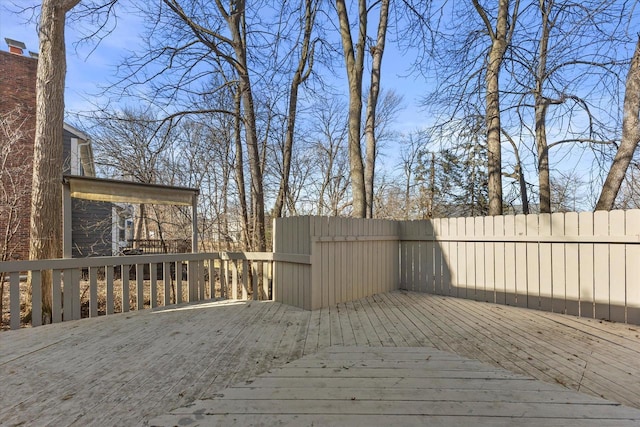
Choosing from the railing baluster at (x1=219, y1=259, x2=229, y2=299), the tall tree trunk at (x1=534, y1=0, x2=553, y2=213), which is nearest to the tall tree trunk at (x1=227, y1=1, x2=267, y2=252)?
the railing baluster at (x1=219, y1=259, x2=229, y2=299)

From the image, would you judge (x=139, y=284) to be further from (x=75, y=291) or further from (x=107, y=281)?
(x=75, y=291)

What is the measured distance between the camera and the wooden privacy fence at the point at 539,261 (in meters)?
3.55

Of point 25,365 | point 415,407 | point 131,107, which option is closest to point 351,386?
point 415,407

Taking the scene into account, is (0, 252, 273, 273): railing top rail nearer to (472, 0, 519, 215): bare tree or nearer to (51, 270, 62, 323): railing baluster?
(51, 270, 62, 323): railing baluster

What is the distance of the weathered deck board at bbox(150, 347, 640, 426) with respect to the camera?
64.4 inches

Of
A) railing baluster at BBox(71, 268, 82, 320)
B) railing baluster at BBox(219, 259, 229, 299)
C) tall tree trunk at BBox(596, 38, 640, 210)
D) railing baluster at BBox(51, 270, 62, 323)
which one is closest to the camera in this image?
railing baluster at BBox(51, 270, 62, 323)

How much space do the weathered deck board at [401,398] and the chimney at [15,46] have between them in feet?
41.4

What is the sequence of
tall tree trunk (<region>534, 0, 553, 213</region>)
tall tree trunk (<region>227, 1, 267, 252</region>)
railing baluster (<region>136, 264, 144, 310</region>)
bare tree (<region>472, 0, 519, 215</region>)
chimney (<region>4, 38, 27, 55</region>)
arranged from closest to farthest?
railing baluster (<region>136, 264, 144, 310</region>) < tall tree trunk (<region>534, 0, 553, 213</region>) < bare tree (<region>472, 0, 519, 215</region>) < tall tree trunk (<region>227, 1, 267, 252</region>) < chimney (<region>4, 38, 27, 55</region>)

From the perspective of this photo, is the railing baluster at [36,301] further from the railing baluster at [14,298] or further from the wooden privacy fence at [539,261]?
the wooden privacy fence at [539,261]

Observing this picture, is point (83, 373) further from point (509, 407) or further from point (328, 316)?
point (509, 407)

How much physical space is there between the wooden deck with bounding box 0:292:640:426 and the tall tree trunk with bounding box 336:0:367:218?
2462 mm

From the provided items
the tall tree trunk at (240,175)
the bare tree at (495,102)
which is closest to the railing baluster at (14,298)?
the tall tree trunk at (240,175)

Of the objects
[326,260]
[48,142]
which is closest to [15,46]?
[48,142]

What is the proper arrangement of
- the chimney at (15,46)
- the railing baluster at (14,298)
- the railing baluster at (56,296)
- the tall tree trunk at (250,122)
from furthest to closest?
the chimney at (15,46), the tall tree trunk at (250,122), the railing baluster at (56,296), the railing baluster at (14,298)
